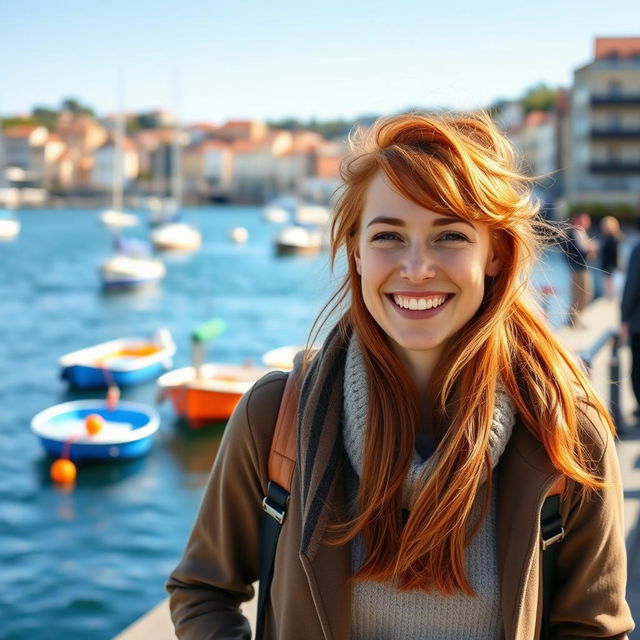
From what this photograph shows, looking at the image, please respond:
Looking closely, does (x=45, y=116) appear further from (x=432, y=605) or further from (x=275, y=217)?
(x=432, y=605)

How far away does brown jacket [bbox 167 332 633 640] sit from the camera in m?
1.56

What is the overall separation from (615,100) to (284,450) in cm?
5796

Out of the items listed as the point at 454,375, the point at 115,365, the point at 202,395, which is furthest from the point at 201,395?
the point at 454,375

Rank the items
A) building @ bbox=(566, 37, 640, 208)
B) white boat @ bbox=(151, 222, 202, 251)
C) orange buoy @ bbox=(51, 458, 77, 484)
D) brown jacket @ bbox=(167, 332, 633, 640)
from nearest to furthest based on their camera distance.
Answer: brown jacket @ bbox=(167, 332, 633, 640), orange buoy @ bbox=(51, 458, 77, 484), white boat @ bbox=(151, 222, 202, 251), building @ bbox=(566, 37, 640, 208)

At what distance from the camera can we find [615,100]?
5541cm

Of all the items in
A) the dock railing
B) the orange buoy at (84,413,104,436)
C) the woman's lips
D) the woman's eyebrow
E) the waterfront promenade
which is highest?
the woman's eyebrow

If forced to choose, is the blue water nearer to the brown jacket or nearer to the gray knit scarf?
the gray knit scarf

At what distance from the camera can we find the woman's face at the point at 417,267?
1616 mm

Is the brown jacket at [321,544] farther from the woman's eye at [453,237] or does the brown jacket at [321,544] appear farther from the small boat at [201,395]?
the small boat at [201,395]

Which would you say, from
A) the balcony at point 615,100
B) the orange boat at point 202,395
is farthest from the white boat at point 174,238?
the orange boat at point 202,395

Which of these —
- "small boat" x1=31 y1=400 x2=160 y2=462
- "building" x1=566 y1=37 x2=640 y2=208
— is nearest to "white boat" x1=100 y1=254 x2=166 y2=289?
"small boat" x1=31 y1=400 x2=160 y2=462

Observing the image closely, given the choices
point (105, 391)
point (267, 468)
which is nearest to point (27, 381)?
point (105, 391)

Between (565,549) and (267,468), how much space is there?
1.73ft

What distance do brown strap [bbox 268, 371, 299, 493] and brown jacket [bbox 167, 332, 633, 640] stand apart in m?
0.02
